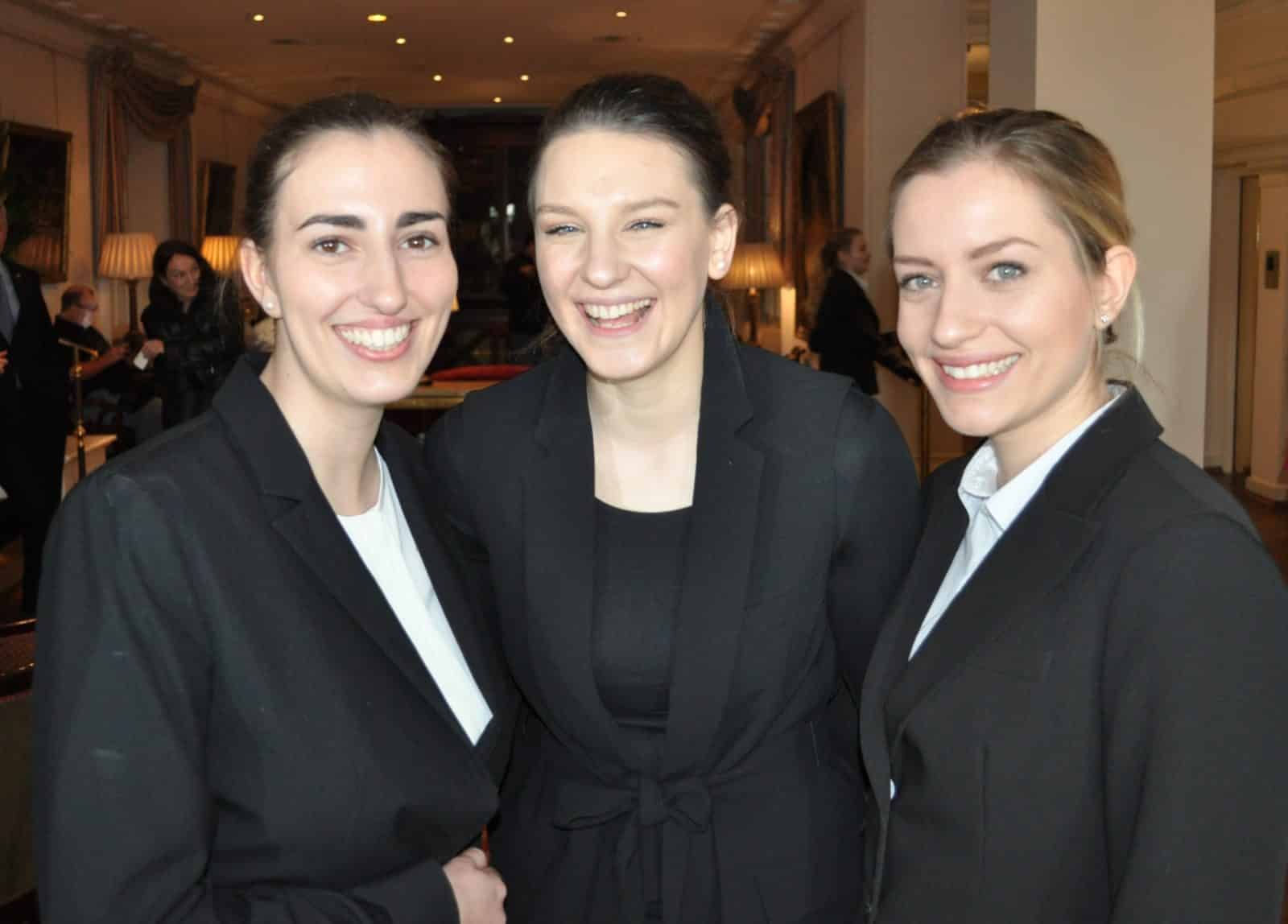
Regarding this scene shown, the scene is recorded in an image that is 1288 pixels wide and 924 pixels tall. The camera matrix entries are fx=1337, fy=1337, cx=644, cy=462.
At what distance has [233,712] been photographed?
1.56 metres

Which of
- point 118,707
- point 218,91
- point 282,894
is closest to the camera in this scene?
point 118,707

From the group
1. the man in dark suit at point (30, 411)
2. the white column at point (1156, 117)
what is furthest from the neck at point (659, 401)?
the man in dark suit at point (30, 411)

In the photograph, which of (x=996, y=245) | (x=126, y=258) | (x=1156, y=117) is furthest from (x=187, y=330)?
(x=996, y=245)

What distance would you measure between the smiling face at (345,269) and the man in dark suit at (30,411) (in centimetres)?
499

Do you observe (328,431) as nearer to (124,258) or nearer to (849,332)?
(849,332)

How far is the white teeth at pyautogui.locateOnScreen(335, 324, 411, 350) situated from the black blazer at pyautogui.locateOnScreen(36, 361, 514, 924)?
5.5 inches

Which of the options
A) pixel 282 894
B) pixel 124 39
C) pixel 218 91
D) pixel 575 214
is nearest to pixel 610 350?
pixel 575 214

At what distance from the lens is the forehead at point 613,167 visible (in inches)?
79.7

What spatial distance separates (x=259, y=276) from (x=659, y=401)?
66 centimetres

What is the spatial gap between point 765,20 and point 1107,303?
10.9 m

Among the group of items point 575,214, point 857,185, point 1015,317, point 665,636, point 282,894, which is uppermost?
point 857,185

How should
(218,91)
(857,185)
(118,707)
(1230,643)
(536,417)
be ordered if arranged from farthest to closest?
(218,91) < (857,185) < (536,417) < (118,707) < (1230,643)

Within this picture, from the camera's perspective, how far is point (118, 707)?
1.45 m

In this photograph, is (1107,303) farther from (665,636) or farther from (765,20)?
(765,20)
